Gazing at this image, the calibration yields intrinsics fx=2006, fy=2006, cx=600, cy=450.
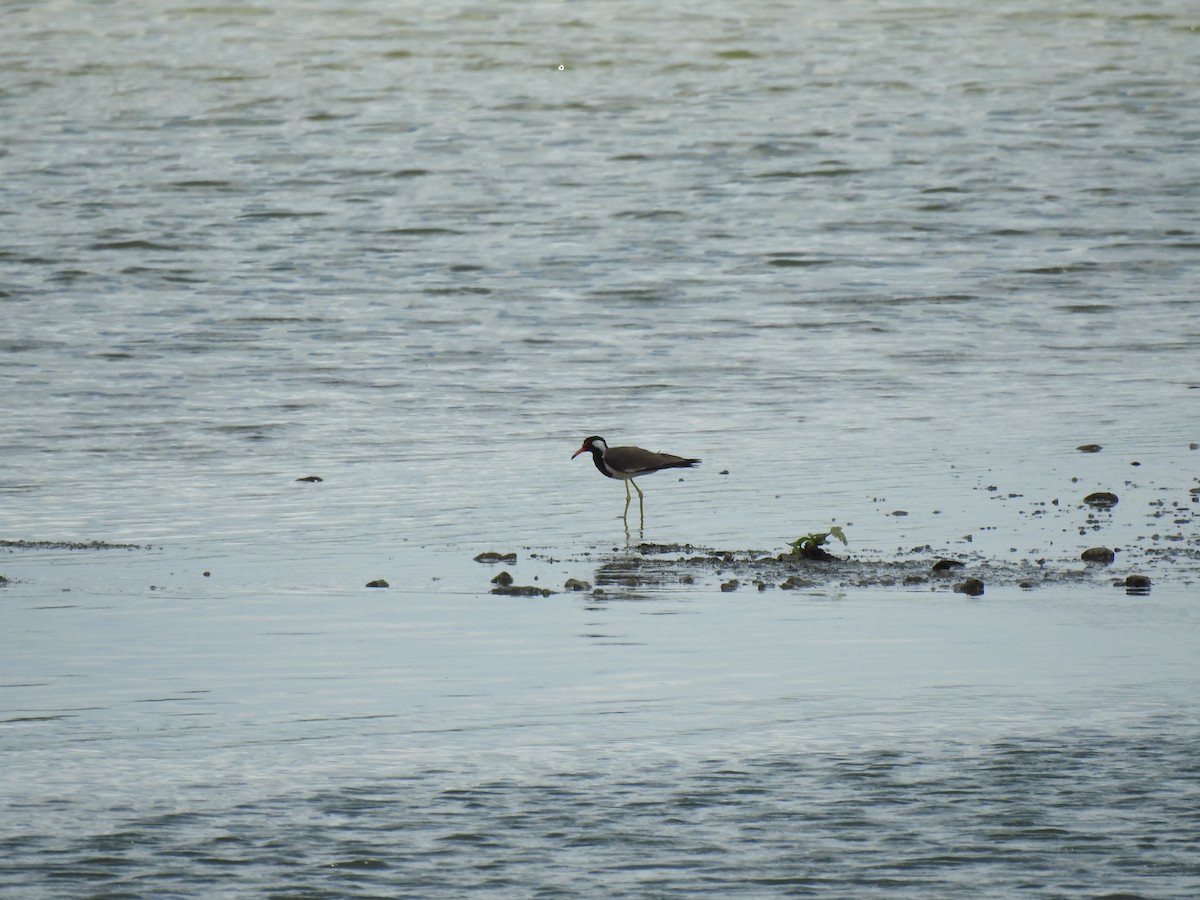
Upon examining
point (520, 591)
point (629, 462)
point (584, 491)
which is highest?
point (629, 462)

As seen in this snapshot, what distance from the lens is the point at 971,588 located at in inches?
390

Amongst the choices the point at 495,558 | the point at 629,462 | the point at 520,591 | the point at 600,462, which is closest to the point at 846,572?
the point at 520,591

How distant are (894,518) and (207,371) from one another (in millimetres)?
9187

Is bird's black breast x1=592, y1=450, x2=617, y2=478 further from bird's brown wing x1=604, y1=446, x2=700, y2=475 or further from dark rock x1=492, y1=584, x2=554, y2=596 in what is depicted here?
dark rock x1=492, y1=584, x2=554, y2=596

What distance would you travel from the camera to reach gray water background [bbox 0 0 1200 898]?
641cm

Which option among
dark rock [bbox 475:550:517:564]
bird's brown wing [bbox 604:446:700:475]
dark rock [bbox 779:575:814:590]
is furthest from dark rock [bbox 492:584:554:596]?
bird's brown wing [bbox 604:446:700:475]

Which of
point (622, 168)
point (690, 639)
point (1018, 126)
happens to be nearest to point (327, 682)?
point (690, 639)

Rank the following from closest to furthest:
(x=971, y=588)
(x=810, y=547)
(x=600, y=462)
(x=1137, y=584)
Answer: (x=1137, y=584) → (x=971, y=588) → (x=810, y=547) → (x=600, y=462)

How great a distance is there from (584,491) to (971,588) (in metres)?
4.41

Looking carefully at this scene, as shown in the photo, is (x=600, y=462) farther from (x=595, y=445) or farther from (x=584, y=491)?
(x=584, y=491)

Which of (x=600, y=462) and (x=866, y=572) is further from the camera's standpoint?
(x=600, y=462)

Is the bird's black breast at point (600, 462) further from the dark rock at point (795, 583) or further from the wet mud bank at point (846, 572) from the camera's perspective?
the dark rock at point (795, 583)

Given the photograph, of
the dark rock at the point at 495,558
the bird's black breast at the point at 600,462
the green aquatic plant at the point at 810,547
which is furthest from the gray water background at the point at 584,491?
the green aquatic plant at the point at 810,547

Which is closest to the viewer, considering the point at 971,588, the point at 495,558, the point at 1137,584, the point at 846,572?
the point at 1137,584
